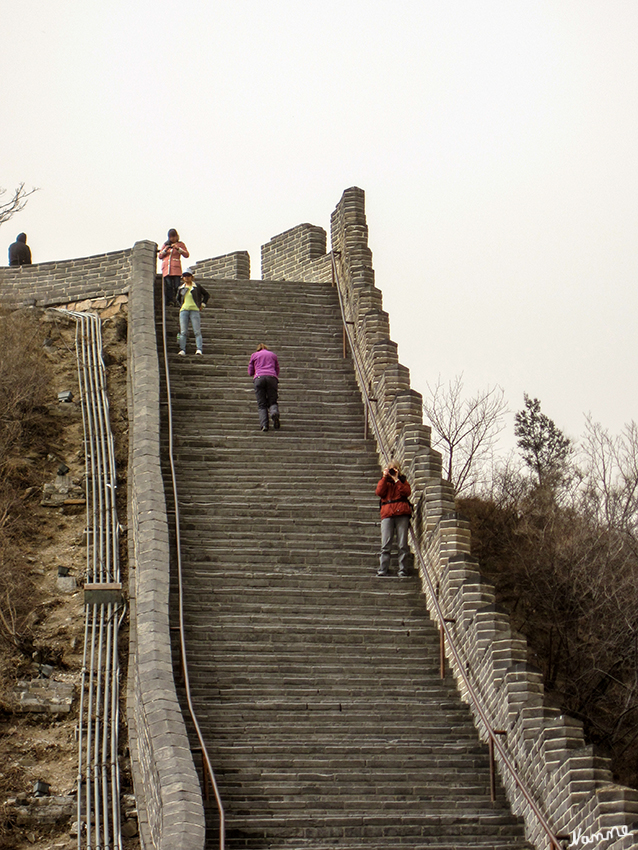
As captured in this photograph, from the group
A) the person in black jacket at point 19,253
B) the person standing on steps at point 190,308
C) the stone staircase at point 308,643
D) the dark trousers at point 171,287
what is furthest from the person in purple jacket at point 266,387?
the person in black jacket at point 19,253

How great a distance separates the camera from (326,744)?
41.0ft

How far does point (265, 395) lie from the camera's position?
58.7ft

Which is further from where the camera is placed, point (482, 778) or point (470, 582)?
point (470, 582)

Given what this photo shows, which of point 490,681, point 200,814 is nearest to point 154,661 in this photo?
point 200,814

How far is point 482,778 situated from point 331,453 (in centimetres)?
635

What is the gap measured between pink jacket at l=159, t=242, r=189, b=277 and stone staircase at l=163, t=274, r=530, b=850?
2.54 metres

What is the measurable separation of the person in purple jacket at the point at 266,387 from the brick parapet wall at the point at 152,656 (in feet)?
5.07

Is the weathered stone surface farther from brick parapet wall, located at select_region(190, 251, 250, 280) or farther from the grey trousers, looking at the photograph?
brick parapet wall, located at select_region(190, 251, 250, 280)

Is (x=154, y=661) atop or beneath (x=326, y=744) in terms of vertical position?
atop

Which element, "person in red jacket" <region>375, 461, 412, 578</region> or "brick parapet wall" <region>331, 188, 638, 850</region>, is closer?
"brick parapet wall" <region>331, 188, 638, 850</region>

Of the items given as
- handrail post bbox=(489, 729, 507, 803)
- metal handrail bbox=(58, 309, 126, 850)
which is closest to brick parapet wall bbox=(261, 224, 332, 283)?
metal handrail bbox=(58, 309, 126, 850)

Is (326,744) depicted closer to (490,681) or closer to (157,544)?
(490,681)

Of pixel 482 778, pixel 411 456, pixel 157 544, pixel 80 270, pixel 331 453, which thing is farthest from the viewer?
pixel 80 270

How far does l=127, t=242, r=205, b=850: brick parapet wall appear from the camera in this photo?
10.5 m
